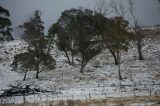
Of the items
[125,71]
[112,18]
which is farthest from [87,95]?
[112,18]

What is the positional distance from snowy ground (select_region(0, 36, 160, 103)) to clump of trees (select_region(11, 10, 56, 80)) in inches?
70.0

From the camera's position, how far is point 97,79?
53.6 m

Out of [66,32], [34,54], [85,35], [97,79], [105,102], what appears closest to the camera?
[105,102]

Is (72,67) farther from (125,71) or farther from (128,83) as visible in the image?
(128,83)

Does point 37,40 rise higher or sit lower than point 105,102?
higher

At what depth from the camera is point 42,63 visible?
58219 mm

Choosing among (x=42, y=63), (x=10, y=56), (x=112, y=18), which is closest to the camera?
(x=42, y=63)

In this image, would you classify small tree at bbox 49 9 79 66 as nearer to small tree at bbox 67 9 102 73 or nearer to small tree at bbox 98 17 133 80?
small tree at bbox 67 9 102 73

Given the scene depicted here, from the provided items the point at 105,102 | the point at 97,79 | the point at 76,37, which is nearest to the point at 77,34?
the point at 76,37

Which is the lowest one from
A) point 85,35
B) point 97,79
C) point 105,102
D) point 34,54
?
point 105,102

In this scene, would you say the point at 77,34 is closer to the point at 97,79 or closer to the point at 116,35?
the point at 116,35

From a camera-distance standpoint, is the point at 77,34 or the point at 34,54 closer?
the point at 34,54

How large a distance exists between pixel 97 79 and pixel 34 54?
11388 millimetres

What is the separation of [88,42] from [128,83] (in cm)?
1539
